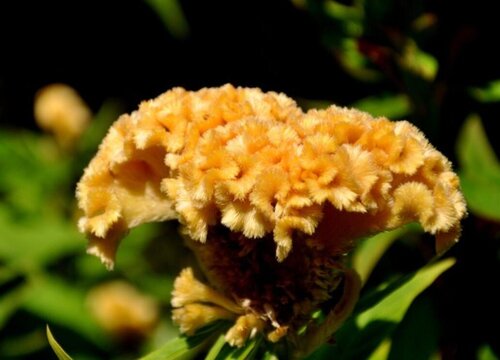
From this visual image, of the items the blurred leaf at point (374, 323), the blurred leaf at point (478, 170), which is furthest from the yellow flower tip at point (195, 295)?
the blurred leaf at point (478, 170)

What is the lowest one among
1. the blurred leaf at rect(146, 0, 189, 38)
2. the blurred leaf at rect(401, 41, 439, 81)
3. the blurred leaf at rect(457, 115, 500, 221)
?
the blurred leaf at rect(457, 115, 500, 221)

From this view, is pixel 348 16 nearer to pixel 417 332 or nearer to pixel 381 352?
pixel 417 332

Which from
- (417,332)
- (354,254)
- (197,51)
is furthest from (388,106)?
(197,51)

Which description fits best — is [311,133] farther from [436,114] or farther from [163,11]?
[163,11]

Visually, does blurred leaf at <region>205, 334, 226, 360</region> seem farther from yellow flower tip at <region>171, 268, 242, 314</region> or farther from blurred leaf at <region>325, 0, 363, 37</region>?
blurred leaf at <region>325, 0, 363, 37</region>

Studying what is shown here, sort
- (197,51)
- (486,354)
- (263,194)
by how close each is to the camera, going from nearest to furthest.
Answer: (263,194)
(486,354)
(197,51)

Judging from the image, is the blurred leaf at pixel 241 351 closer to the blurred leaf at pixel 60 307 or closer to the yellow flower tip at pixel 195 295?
the yellow flower tip at pixel 195 295

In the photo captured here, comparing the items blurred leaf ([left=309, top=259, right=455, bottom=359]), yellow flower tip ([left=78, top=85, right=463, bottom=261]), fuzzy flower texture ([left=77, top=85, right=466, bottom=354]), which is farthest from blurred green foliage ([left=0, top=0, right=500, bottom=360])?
yellow flower tip ([left=78, top=85, right=463, bottom=261])
